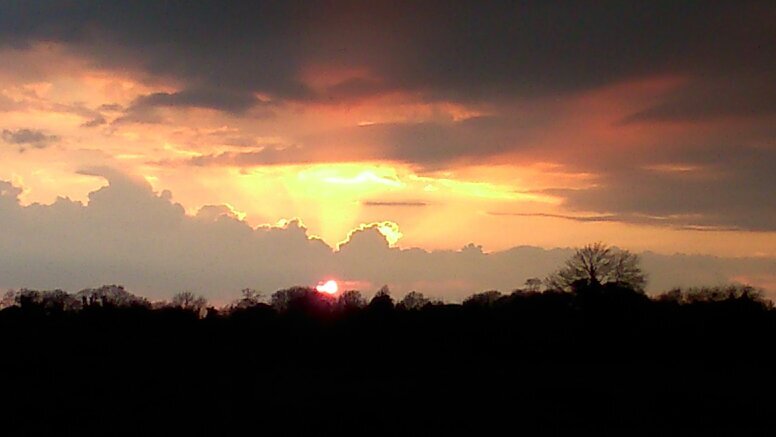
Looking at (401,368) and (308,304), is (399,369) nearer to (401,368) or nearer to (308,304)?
(401,368)

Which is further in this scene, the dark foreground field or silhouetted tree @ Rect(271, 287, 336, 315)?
silhouetted tree @ Rect(271, 287, 336, 315)

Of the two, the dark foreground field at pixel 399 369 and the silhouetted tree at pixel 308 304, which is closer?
the dark foreground field at pixel 399 369

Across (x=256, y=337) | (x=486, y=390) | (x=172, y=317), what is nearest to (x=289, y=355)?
(x=256, y=337)

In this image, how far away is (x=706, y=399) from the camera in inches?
1683

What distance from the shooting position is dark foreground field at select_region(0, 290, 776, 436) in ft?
125

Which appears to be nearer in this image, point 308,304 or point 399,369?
point 399,369

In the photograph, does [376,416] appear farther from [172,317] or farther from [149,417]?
[172,317]

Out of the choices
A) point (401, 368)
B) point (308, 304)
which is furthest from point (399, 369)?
point (308, 304)

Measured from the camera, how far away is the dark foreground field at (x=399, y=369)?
38.0 meters

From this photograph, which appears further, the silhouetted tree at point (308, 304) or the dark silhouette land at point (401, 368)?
the silhouetted tree at point (308, 304)

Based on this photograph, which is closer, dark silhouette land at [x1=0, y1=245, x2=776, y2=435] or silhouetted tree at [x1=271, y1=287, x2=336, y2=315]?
dark silhouette land at [x1=0, y1=245, x2=776, y2=435]

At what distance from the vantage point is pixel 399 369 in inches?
2207

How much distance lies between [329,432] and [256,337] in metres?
31.9

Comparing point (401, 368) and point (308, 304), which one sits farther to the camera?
point (308, 304)
